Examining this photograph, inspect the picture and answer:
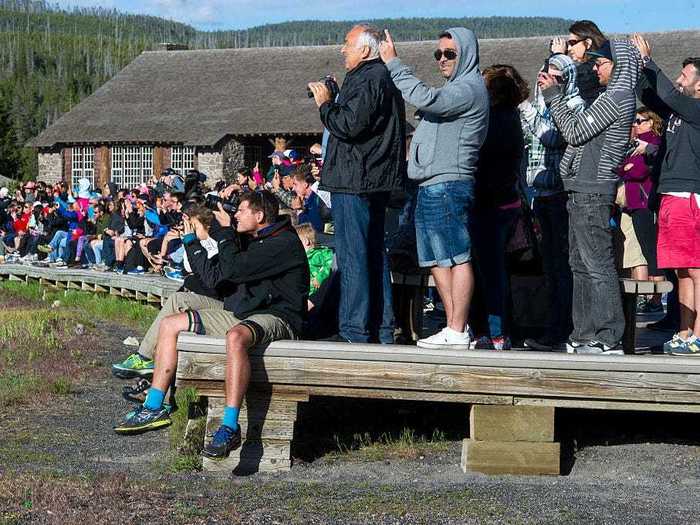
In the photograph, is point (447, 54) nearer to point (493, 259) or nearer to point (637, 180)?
point (493, 259)

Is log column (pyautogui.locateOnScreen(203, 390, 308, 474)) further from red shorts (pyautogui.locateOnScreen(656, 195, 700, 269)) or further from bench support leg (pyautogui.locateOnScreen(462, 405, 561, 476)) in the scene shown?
red shorts (pyautogui.locateOnScreen(656, 195, 700, 269))

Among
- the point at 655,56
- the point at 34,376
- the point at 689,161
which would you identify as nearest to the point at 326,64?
the point at 655,56

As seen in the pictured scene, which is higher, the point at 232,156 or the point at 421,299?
the point at 232,156

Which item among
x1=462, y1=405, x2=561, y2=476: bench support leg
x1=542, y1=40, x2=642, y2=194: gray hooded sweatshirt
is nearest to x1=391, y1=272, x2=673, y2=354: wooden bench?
x1=542, y1=40, x2=642, y2=194: gray hooded sweatshirt

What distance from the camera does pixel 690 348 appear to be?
22.5 ft

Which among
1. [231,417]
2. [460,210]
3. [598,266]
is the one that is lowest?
[231,417]

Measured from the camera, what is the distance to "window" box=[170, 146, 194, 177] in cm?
4041

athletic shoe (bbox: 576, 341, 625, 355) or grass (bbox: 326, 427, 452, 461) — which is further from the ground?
athletic shoe (bbox: 576, 341, 625, 355)

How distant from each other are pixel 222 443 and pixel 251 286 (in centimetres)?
112

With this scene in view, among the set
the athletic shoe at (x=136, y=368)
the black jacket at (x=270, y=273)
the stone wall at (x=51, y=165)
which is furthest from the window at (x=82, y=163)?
the black jacket at (x=270, y=273)

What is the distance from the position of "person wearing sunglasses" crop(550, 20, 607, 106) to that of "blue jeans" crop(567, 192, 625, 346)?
69 cm

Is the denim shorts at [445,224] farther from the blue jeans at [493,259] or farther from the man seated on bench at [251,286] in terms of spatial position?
the man seated on bench at [251,286]

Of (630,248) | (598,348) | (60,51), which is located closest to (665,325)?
(630,248)

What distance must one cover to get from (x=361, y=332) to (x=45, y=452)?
2084 millimetres
